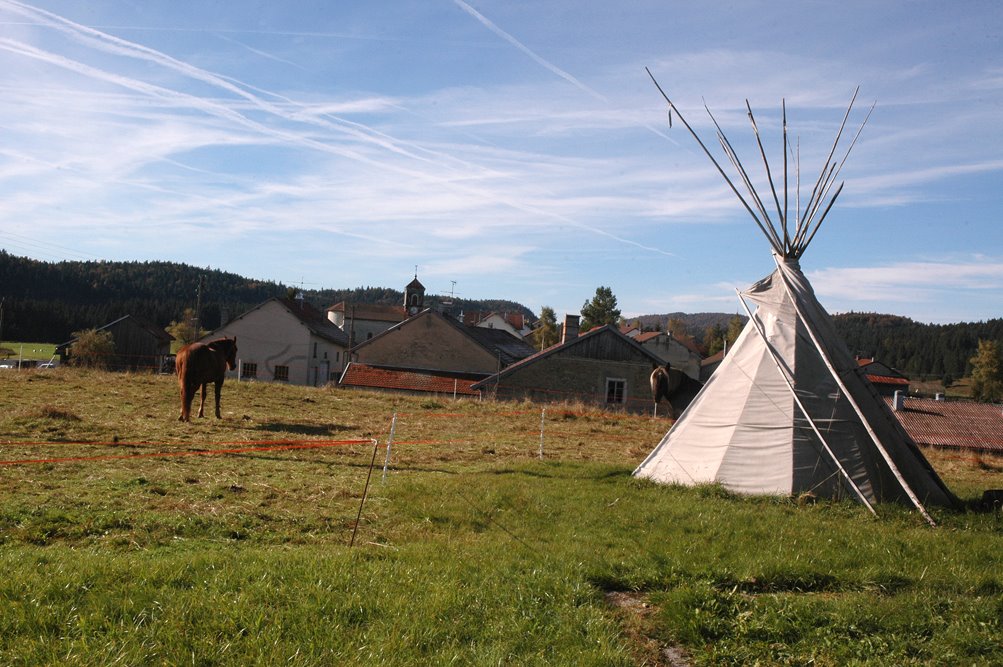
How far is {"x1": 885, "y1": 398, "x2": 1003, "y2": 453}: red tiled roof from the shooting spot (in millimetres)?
35719

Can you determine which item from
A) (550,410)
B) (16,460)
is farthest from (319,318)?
(16,460)

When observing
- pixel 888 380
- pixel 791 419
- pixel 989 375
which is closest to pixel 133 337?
pixel 791 419

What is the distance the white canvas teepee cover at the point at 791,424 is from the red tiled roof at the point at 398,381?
30584 millimetres

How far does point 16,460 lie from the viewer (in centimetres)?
1091

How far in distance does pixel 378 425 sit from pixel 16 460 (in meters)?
9.30

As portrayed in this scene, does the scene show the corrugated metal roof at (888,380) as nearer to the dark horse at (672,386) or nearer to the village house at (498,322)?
the village house at (498,322)

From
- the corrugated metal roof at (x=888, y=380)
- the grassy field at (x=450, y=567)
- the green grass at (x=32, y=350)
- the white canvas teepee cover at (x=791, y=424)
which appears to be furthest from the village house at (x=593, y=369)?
the green grass at (x=32, y=350)

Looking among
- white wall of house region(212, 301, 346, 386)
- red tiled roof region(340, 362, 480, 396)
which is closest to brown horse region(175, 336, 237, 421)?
red tiled roof region(340, 362, 480, 396)

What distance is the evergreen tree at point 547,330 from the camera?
101 meters

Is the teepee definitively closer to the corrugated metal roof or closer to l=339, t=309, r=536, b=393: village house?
l=339, t=309, r=536, b=393: village house

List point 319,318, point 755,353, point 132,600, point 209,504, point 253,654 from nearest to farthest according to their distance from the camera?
point 253,654, point 132,600, point 209,504, point 755,353, point 319,318

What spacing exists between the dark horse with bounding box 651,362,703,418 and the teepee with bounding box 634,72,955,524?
226 inches

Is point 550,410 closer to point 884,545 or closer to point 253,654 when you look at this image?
point 884,545

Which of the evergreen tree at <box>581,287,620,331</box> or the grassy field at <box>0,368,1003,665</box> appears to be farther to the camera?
the evergreen tree at <box>581,287,620,331</box>
